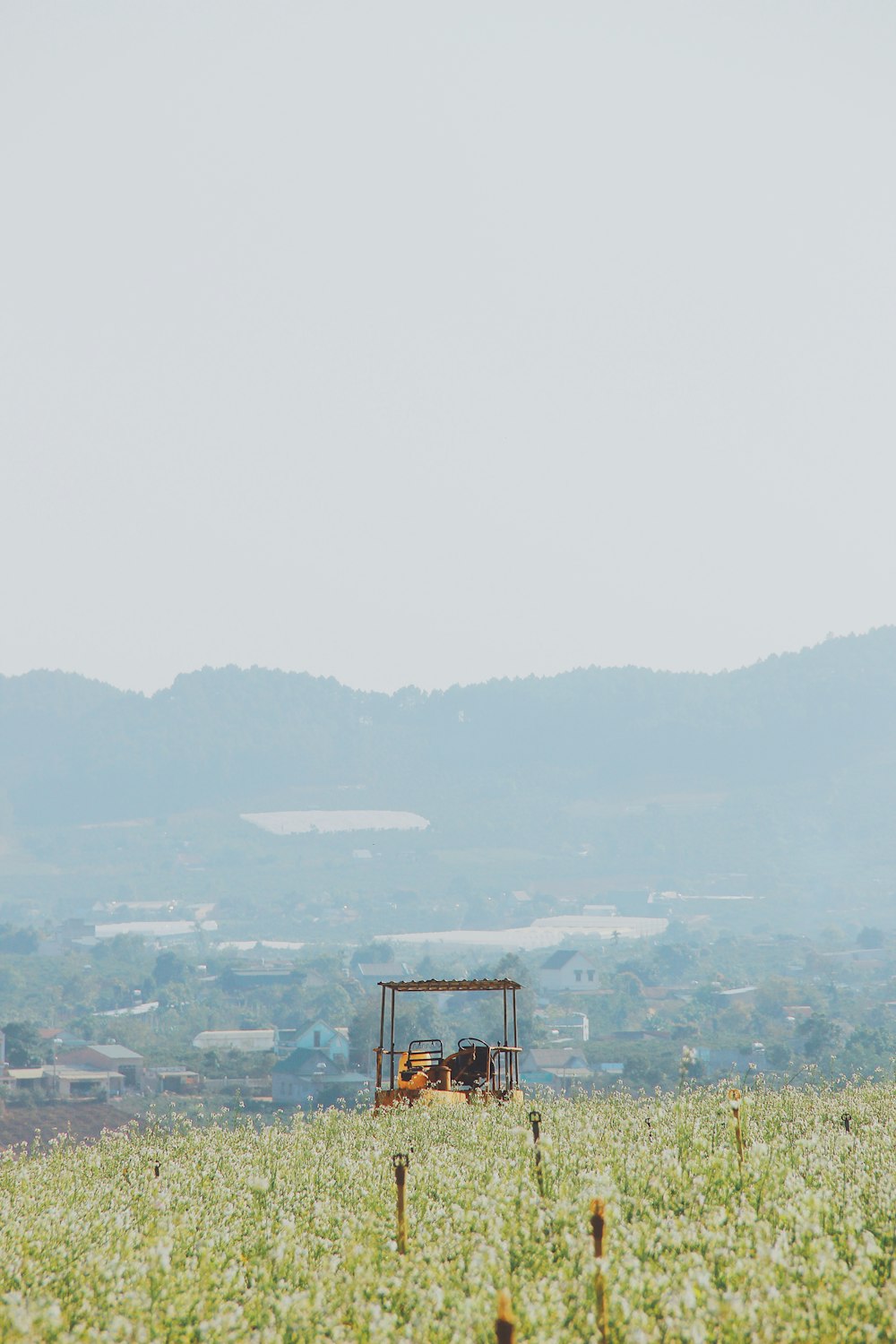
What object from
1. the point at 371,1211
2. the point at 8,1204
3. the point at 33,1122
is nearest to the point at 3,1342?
the point at 371,1211

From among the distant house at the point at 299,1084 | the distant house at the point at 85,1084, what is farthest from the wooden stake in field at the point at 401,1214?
the distant house at the point at 299,1084

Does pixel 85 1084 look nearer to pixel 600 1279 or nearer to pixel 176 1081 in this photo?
pixel 176 1081

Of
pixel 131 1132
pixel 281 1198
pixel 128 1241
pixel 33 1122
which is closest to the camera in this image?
pixel 128 1241

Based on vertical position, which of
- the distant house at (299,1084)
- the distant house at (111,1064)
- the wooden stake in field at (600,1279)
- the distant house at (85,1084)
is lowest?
the distant house at (299,1084)

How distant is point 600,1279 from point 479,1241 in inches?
98.4

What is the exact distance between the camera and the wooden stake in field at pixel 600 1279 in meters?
8.38

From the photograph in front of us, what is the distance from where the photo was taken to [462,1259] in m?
10.3

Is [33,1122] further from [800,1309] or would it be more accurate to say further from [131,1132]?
[800,1309]

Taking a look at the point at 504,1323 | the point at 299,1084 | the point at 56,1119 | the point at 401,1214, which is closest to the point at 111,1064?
the point at 299,1084

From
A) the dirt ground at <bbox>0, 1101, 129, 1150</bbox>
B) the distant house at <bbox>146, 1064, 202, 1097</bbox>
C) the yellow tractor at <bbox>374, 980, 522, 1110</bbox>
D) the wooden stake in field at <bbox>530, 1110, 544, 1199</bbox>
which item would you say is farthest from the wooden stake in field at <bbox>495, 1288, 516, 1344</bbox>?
the distant house at <bbox>146, 1064, 202, 1097</bbox>

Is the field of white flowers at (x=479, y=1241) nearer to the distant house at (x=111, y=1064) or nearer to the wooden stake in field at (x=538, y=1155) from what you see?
the wooden stake in field at (x=538, y=1155)

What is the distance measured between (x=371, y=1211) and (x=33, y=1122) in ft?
528

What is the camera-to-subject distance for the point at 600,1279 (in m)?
8.54

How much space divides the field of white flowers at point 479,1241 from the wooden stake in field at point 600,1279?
13 cm
